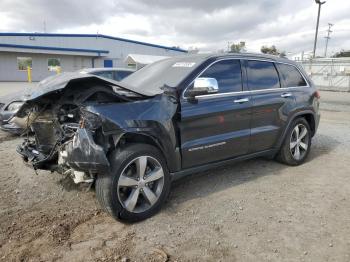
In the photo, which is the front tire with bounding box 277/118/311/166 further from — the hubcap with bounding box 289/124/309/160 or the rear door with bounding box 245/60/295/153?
the rear door with bounding box 245/60/295/153

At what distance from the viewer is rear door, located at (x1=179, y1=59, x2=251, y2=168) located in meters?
4.03

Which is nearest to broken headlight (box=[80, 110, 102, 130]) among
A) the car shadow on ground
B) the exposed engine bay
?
the exposed engine bay

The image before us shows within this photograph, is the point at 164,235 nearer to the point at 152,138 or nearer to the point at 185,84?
the point at 152,138

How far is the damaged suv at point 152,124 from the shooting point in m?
3.40

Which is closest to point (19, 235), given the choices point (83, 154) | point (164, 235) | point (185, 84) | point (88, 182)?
point (88, 182)

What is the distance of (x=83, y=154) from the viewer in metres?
3.27

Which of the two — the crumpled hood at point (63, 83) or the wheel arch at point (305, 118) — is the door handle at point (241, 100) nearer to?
the wheel arch at point (305, 118)

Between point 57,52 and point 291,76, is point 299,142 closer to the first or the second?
point 291,76

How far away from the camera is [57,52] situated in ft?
114

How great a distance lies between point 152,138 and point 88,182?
32.9 inches

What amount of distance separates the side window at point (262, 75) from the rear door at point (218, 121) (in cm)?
24

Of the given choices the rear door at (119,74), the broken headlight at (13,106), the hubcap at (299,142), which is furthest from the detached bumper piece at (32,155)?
the rear door at (119,74)

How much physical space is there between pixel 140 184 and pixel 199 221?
0.76m

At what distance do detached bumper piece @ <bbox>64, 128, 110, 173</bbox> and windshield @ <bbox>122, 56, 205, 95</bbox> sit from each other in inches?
38.6
